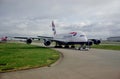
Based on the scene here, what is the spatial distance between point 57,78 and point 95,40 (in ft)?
134

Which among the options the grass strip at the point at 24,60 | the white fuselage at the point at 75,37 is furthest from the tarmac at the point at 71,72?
the white fuselage at the point at 75,37

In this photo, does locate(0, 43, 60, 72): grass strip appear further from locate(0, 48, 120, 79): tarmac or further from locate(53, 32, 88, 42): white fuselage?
locate(53, 32, 88, 42): white fuselage

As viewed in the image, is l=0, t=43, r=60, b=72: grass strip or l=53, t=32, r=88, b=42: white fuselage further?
l=53, t=32, r=88, b=42: white fuselage

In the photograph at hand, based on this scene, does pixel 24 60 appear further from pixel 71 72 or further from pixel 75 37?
pixel 75 37

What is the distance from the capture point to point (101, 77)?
9938 millimetres

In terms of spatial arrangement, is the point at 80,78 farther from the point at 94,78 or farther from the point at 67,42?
the point at 67,42

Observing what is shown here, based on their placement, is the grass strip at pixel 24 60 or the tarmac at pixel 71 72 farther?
the grass strip at pixel 24 60

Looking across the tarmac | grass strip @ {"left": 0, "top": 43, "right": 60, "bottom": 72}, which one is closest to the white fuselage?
grass strip @ {"left": 0, "top": 43, "right": 60, "bottom": 72}

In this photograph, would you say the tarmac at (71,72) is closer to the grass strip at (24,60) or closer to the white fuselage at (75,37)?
the grass strip at (24,60)

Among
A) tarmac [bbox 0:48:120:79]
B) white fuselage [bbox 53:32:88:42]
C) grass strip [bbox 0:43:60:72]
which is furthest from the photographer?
white fuselage [bbox 53:32:88:42]

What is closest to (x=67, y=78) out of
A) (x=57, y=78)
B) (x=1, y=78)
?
(x=57, y=78)

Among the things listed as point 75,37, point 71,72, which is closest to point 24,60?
point 71,72

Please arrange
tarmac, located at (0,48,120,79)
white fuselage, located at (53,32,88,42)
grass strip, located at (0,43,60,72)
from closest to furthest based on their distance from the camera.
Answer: tarmac, located at (0,48,120,79), grass strip, located at (0,43,60,72), white fuselage, located at (53,32,88,42)

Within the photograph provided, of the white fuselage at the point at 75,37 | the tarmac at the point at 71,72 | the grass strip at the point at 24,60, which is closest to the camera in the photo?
the tarmac at the point at 71,72
